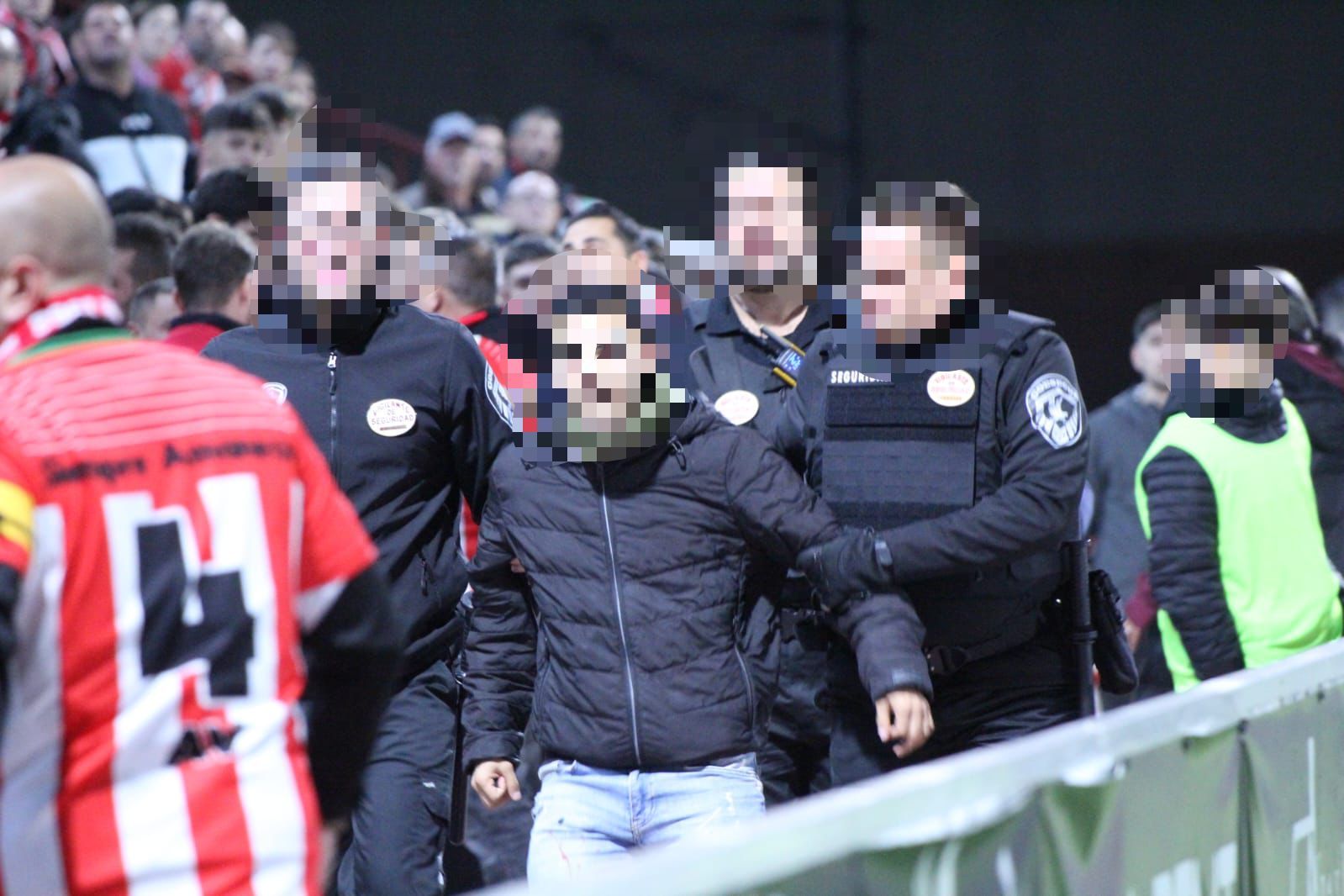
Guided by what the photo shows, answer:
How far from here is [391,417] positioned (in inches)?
145

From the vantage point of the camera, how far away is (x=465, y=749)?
11.5 feet

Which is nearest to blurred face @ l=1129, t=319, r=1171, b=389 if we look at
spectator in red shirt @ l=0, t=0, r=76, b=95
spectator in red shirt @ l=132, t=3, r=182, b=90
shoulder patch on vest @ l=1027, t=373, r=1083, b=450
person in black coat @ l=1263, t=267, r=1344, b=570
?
person in black coat @ l=1263, t=267, r=1344, b=570

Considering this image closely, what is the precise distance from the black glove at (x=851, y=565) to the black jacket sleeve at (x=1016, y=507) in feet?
0.09

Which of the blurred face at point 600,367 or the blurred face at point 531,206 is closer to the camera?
the blurred face at point 600,367

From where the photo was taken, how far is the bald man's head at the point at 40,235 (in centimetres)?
212

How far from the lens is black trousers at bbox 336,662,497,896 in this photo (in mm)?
3559

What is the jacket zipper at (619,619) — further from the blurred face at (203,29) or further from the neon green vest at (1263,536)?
the blurred face at (203,29)

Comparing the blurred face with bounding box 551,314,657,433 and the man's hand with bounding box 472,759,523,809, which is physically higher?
the blurred face with bounding box 551,314,657,433

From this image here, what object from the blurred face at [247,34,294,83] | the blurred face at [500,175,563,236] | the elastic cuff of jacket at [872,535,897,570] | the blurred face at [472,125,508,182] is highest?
the blurred face at [247,34,294,83]

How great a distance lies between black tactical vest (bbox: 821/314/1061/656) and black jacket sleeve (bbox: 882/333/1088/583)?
0.04 metres

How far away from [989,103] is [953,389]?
12.1 meters

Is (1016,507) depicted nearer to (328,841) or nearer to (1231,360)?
(1231,360)

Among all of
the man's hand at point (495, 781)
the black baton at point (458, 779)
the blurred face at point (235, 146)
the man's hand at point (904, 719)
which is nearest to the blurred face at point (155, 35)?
the blurred face at point (235, 146)

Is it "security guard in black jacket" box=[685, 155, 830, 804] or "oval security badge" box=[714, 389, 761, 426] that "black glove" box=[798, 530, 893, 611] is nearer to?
"security guard in black jacket" box=[685, 155, 830, 804]
